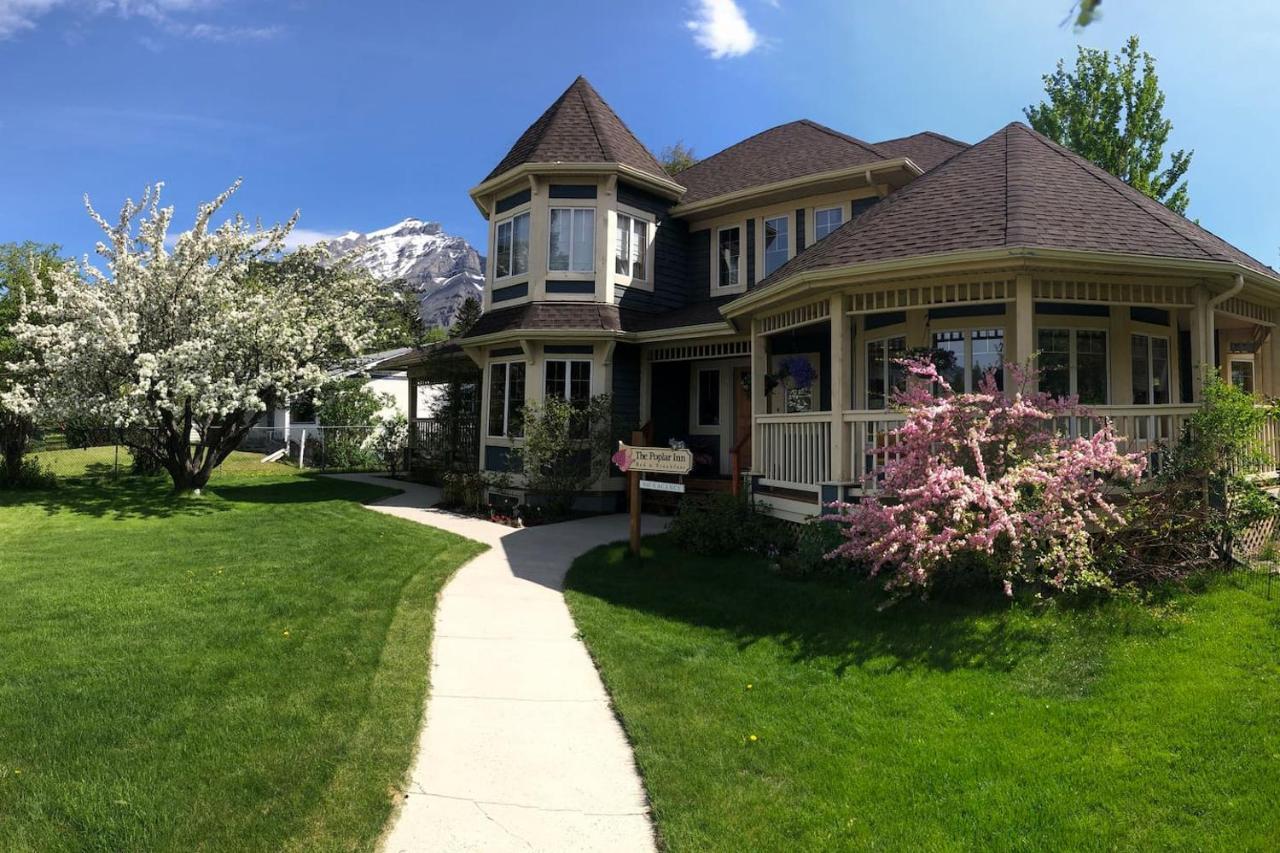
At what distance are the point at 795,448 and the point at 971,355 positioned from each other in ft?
9.61

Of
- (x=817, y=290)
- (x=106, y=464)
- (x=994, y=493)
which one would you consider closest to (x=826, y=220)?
(x=817, y=290)

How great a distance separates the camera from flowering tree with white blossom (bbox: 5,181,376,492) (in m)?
12.6

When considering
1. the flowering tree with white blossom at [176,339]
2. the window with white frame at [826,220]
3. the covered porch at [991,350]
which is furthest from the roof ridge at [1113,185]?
the flowering tree with white blossom at [176,339]

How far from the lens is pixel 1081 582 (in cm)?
595

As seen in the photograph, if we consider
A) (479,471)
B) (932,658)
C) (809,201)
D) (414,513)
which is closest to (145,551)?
(414,513)

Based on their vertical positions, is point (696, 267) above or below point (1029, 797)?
above

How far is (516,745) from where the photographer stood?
4.10 metres

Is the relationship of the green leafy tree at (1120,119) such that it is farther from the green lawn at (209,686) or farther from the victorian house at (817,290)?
the green lawn at (209,686)

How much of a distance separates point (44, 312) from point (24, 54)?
175 inches

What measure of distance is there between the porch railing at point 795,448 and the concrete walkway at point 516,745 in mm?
3560

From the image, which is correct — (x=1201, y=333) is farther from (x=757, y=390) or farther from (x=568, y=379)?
(x=568, y=379)

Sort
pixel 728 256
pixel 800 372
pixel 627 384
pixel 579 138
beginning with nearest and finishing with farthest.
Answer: pixel 800 372 → pixel 627 384 → pixel 579 138 → pixel 728 256

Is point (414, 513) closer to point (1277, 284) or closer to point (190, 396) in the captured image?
point (190, 396)

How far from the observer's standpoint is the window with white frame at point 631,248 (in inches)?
572
